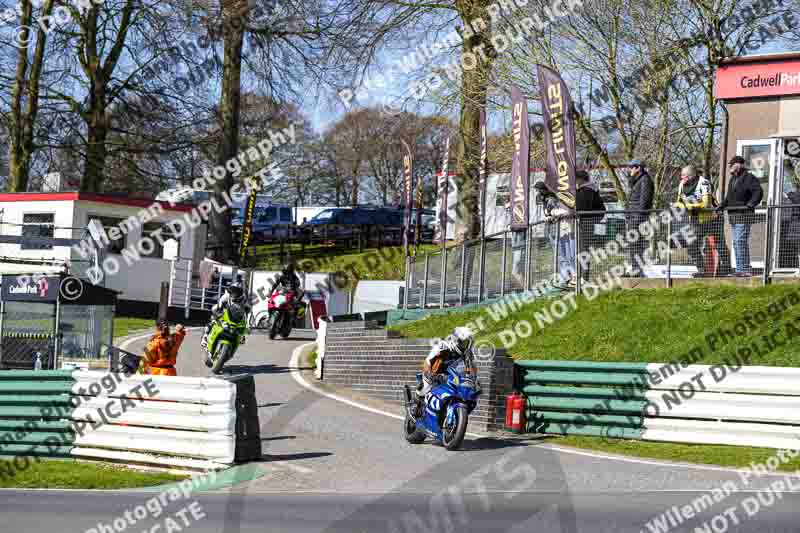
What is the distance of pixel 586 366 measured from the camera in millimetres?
15086

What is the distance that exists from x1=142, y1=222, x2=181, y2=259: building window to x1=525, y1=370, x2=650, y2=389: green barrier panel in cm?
2418

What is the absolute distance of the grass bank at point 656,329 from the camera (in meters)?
15.6

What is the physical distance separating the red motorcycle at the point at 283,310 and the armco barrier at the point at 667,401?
12208 mm

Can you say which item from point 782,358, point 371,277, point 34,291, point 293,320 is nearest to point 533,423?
point 782,358

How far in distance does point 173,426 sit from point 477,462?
11.6 feet

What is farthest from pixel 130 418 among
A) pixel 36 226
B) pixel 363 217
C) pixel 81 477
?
pixel 363 217

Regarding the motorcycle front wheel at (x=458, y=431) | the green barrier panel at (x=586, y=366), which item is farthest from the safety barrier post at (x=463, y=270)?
the motorcycle front wheel at (x=458, y=431)

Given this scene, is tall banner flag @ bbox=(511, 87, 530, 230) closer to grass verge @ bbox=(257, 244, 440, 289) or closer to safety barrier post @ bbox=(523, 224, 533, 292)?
safety barrier post @ bbox=(523, 224, 533, 292)

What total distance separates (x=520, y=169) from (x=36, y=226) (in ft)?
67.1

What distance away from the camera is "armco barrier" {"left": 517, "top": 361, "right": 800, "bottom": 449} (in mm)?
13586

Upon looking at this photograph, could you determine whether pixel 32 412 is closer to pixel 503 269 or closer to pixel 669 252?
pixel 503 269

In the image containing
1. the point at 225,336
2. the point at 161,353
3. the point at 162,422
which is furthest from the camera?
the point at 225,336

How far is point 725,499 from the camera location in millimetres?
10359

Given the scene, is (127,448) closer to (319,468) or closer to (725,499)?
(319,468)
